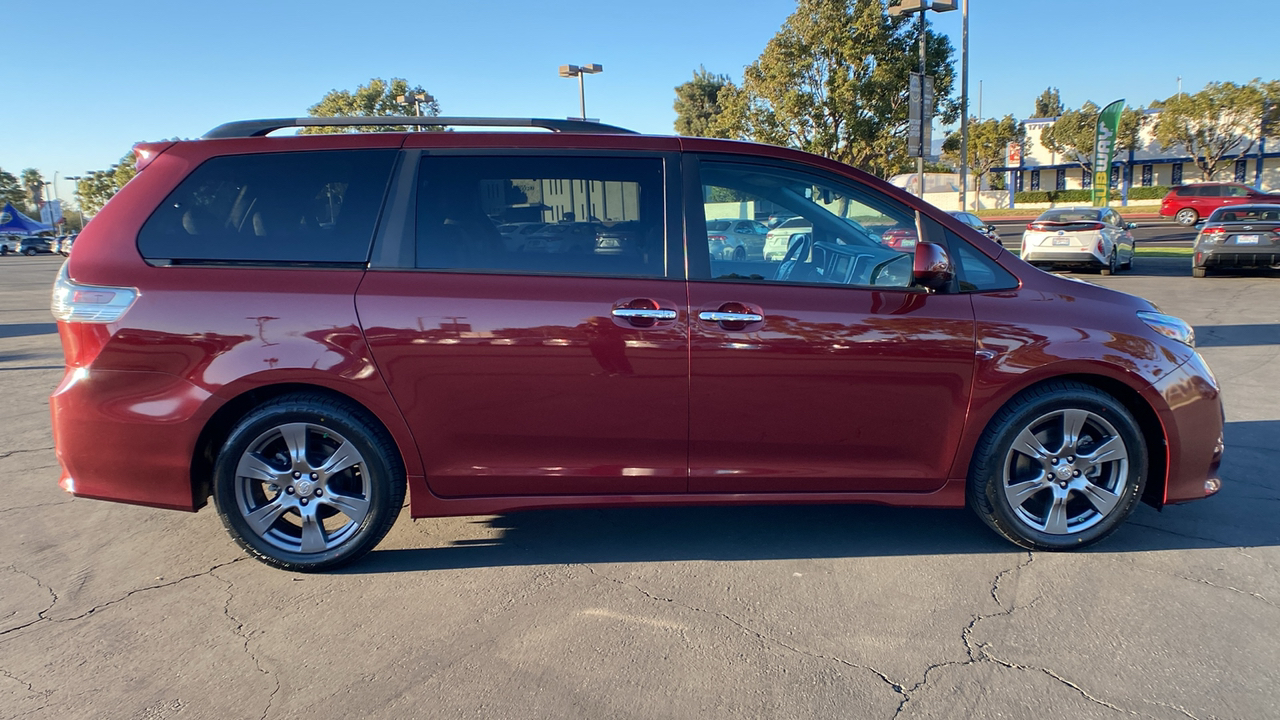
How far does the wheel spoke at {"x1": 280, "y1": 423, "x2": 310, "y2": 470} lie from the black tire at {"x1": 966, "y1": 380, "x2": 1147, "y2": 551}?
9.53 feet

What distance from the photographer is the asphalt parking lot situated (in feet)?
8.86

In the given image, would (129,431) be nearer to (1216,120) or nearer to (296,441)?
(296,441)

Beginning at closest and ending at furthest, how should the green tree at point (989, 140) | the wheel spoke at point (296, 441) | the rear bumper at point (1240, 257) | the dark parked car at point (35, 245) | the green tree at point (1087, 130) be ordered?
the wheel spoke at point (296, 441) → the rear bumper at point (1240, 257) → the green tree at point (1087, 130) → the green tree at point (989, 140) → the dark parked car at point (35, 245)

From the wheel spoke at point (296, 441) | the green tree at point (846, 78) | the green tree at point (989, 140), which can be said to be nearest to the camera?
the wheel spoke at point (296, 441)

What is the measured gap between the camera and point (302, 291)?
11.2 ft

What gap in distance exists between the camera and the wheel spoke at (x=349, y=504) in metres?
3.56

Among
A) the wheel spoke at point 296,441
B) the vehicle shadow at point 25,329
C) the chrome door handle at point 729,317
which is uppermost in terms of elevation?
the chrome door handle at point 729,317

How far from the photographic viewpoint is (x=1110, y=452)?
12.0 feet

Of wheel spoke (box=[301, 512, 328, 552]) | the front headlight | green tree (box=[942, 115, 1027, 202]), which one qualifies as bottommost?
wheel spoke (box=[301, 512, 328, 552])

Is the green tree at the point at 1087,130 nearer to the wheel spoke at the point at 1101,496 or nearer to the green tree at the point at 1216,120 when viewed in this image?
the green tree at the point at 1216,120

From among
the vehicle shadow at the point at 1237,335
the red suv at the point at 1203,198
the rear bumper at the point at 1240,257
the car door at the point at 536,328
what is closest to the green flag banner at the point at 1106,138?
the red suv at the point at 1203,198

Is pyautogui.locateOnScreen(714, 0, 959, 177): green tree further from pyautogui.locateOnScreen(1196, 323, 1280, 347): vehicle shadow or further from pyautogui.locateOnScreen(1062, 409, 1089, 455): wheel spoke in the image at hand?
pyautogui.locateOnScreen(1062, 409, 1089, 455): wheel spoke

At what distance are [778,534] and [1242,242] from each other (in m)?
15.4

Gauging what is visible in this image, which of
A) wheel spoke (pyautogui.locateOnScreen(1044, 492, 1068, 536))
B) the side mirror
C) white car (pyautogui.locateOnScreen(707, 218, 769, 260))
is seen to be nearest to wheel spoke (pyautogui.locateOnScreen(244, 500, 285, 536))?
white car (pyautogui.locateOnScreen(707, 218, 769, 260))
